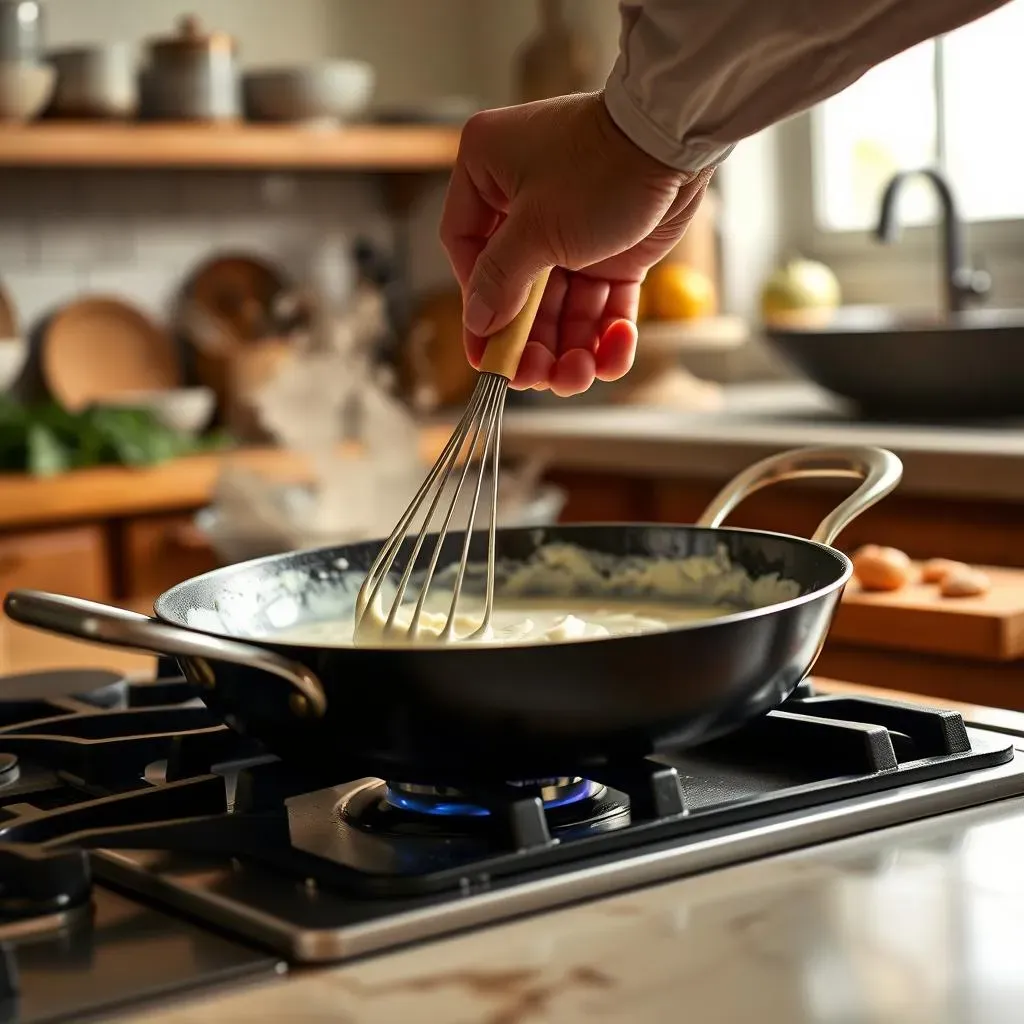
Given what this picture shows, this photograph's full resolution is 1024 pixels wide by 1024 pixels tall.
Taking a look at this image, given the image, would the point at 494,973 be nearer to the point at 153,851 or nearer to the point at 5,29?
the point at 153,851

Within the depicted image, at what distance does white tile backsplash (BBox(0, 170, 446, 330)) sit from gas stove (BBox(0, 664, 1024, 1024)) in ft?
7.94

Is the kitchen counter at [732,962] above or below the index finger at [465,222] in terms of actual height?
below

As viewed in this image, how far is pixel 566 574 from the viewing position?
953mm

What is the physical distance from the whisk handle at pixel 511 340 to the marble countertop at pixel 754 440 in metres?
1.23

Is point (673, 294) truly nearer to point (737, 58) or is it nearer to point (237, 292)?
point (237, 292)

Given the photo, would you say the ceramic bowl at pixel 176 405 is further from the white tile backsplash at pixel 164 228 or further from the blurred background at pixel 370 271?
the white tile backsplash at pixel 164 228

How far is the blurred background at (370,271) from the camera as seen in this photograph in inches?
98.4

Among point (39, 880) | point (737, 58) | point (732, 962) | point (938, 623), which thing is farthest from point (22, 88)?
point (732, 962)

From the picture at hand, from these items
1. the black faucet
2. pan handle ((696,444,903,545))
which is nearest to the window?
the black faucet

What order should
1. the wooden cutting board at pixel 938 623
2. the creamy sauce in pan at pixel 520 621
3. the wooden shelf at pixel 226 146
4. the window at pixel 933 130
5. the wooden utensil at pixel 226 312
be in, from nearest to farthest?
the creamy sauce in pan at pixel 520 621
the wooden cutting board at pixel 938 623
the wooden shelf at pixel 226 146
the window at pixel 933 130
the wooden utensil at pixel 226 312

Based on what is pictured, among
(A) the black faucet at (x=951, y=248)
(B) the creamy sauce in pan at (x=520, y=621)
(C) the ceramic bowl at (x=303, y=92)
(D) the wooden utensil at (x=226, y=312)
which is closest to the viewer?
(B) the creamy sauce in pan at (x=520, y=621)

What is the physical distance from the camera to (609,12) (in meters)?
3.32

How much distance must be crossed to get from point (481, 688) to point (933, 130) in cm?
263

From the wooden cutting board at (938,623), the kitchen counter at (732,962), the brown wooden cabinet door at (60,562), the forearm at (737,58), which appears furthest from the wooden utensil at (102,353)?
the kitchen counter at (732,962)
